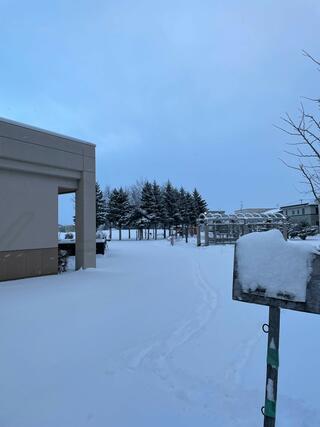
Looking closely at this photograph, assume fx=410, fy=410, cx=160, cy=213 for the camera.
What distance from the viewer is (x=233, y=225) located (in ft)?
118

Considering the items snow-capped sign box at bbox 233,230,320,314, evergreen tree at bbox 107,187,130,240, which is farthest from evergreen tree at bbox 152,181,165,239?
snow-capped sign box at bbox 233,230,320,314

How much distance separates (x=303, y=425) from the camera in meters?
3.60

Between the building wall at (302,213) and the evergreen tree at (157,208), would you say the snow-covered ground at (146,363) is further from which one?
the building wall at (302,213)

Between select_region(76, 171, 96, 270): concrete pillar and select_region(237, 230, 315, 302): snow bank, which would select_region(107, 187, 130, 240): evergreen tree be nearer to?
select_region(76, 171, 96, 270): concrete pillar

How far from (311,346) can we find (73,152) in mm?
11939

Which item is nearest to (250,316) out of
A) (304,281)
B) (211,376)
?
(211,376)

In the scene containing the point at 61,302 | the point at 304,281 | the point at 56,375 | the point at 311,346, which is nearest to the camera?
the point at 304,281

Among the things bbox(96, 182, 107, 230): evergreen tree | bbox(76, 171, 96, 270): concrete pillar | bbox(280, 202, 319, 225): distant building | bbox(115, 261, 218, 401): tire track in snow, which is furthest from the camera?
bbox(280, 202, 319, 225): distant building

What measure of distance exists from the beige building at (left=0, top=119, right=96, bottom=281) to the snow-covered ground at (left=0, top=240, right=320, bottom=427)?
3.79 metres

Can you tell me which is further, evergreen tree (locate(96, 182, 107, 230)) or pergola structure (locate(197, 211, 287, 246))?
evergreen tree (locate(96, 182, 107, 230))

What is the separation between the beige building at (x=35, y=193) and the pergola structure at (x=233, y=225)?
18.7 m

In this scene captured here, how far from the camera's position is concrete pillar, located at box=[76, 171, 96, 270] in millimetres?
16266

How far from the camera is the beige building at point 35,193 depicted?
12.9 m

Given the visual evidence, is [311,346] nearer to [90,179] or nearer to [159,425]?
[159,425]
